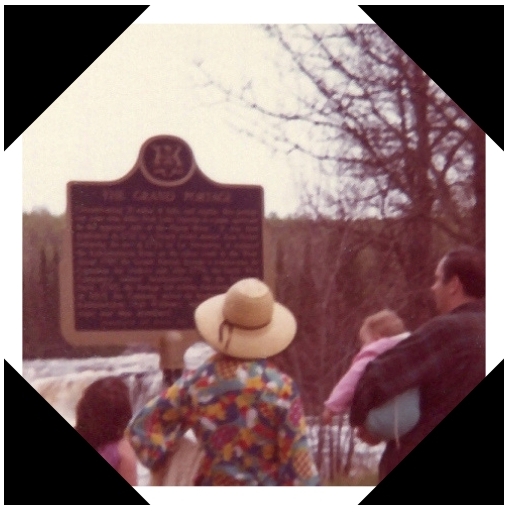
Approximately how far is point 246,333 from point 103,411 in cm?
82

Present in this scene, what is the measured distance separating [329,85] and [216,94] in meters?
0.57

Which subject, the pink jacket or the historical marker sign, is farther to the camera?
the pink jacket

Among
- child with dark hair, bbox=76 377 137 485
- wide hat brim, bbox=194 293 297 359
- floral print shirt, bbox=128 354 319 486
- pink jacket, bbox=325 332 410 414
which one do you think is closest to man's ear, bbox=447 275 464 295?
pink jacket, bbox=325 332 410 414

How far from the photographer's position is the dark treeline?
16.9ft

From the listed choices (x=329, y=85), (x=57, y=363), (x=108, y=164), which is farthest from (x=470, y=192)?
(x=57, y=363)

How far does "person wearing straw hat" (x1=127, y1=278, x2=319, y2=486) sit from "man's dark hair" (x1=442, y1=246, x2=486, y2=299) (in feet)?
2.95

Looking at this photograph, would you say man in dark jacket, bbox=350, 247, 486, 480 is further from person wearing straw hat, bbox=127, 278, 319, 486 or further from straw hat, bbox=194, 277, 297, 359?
straw hat, bbox=194, 277, 297, 359

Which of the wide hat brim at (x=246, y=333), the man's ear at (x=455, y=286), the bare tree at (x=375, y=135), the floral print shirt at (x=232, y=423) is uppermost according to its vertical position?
the bare tree at (x=375, y=135)

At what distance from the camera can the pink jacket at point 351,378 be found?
5270mm

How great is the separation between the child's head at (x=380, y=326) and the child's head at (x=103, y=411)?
1219 millimetres

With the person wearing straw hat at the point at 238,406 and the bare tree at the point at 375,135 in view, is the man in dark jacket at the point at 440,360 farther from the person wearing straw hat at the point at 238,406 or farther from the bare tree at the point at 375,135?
the person wearing straw hat at the point at 238,406

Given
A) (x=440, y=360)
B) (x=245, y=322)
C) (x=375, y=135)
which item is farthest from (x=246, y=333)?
(x=375, y=135)

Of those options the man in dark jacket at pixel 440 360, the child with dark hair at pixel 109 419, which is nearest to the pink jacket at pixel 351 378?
the man in dark jacket at pixel 440 360

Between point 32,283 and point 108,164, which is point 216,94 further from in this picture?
point 32,283
